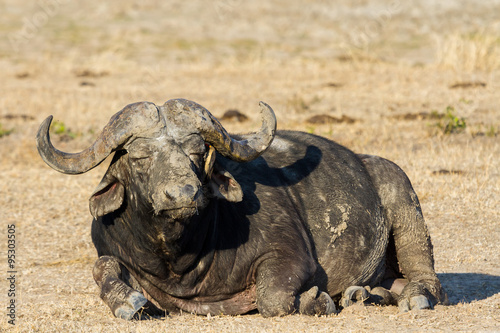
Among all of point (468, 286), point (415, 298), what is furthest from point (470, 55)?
point (415, 298)

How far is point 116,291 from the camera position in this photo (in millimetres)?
5398

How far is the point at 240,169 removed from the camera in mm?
6078

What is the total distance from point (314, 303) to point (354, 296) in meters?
0.60

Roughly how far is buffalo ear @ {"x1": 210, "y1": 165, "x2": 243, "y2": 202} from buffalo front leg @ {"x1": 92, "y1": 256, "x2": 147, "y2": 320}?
886 mm

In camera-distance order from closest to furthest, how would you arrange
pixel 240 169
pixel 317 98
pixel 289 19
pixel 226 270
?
pixel 226 270
pixel 240 169
pixel 317 98
pixel 289 19

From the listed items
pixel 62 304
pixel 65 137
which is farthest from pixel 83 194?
pixel 62 304

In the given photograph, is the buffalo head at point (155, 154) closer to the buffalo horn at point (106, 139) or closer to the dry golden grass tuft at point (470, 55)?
the buffalo horn at point (106, 139)

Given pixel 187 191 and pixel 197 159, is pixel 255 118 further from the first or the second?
pixel 187 191

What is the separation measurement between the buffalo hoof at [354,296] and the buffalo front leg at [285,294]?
345mm

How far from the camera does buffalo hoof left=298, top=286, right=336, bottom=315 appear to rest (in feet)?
17.9

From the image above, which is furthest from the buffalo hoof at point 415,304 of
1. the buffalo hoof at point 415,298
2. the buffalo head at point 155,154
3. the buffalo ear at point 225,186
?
the buffalo head at point 155,154

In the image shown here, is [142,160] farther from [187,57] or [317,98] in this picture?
[187,57]

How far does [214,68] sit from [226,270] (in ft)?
47.2

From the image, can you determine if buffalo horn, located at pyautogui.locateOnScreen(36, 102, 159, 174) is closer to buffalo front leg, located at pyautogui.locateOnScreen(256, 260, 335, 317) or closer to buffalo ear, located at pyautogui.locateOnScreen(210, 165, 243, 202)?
buffalo ear, located at pyautogui.locateOnScreen(210, 165, 243, 202)
